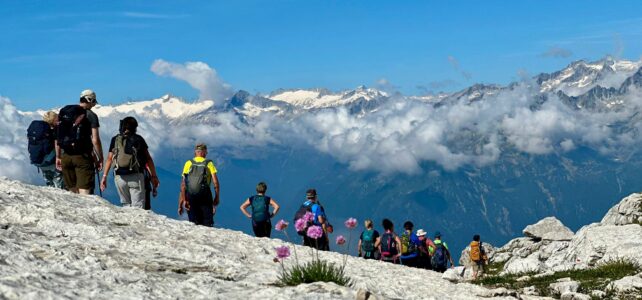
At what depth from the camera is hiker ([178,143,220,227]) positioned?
17094 millimetres

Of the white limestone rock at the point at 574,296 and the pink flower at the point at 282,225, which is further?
the white limestone rock at the point at 574,296

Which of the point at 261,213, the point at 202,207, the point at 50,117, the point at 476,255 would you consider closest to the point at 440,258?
the point at 476,255

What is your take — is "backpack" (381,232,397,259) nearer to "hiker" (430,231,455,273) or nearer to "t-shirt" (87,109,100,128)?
"hiker" (430,231,455,273)

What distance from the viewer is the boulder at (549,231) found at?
51.7m

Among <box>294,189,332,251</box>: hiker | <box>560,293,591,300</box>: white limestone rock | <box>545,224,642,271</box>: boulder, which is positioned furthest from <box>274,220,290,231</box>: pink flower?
<box>545,224,642,271</box>: boulder

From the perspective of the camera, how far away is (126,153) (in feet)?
52.5

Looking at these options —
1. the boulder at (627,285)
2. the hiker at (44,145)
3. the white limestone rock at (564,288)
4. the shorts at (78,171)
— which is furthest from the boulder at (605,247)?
the hiker at (44,145)

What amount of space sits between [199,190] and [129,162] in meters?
1.94

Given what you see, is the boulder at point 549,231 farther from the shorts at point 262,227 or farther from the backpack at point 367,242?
the shorts at point 262,227

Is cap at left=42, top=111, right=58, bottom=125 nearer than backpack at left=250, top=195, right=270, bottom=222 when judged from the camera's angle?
Yes

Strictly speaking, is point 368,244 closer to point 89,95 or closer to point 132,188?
point 132,188

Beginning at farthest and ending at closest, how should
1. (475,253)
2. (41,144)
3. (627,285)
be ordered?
(475,253)
(41,144)
(627,285)

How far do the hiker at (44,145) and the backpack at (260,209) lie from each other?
5266mm

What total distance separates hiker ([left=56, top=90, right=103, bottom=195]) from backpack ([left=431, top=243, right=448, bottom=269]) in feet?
46.5
